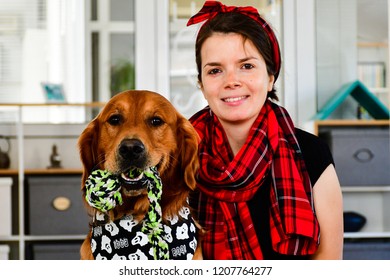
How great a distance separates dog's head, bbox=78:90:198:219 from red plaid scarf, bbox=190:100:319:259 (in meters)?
0.03

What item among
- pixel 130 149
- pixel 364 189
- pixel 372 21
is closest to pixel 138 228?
pixel 130 149

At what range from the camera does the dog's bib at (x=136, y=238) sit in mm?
902

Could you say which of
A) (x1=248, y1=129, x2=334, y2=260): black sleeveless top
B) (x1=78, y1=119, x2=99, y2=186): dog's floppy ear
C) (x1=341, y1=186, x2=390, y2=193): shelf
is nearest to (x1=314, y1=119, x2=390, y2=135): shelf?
(x1=341, y1=186, x2=390, y2=193): shelf

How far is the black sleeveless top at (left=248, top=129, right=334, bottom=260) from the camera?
3.07ft

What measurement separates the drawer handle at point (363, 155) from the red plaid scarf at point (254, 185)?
0.51 meters

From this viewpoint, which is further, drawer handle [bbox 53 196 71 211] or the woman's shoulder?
drawer handle [bbox 53 196 71 211]

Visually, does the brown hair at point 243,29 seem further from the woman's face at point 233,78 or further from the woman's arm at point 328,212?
the woman's arm at point 328,212

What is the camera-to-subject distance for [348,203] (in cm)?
131

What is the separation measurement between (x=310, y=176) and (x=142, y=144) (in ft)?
0.90

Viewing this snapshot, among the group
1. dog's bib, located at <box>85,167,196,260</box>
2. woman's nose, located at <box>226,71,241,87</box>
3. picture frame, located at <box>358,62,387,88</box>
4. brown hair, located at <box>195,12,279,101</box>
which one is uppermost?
brown hair, located at <box>195,12,279,101</box>

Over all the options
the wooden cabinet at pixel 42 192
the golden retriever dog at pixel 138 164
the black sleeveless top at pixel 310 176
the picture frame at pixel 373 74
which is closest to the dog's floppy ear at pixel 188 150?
the golden retriever dog at pixel 138 164

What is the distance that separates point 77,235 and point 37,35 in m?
0.50

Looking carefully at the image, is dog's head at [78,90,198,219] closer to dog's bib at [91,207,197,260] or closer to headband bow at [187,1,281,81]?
dog's bib at [91,207,197,260]

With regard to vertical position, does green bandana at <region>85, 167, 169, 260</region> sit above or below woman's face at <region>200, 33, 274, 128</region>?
below
